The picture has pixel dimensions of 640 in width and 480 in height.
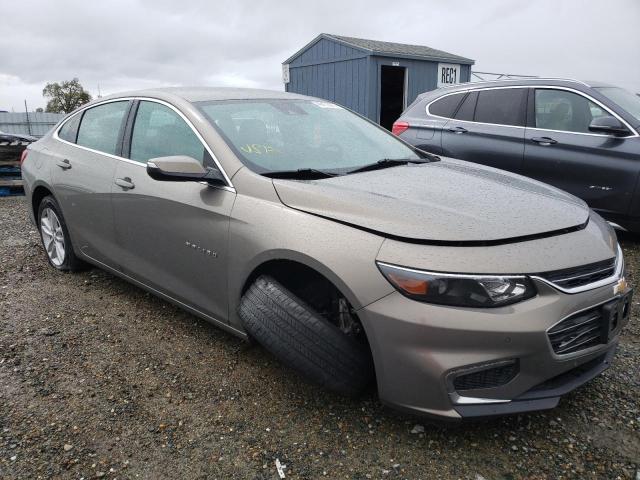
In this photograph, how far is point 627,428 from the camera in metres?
2.21

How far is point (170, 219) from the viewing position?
9.39ft

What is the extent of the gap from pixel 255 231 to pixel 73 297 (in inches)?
82.8

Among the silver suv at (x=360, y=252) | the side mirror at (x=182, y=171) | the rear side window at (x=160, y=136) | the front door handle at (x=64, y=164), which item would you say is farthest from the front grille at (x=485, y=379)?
the front door handle at (x=64, y=164)

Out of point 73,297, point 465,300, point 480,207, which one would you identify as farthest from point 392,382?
point 73,297

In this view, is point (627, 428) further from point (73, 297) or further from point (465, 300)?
point (73, 297)

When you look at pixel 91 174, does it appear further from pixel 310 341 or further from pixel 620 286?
pixel 620 286

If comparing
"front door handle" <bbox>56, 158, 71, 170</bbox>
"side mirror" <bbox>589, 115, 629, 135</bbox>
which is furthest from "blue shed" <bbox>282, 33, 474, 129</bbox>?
"front door handle" <bbox>56, 158, 71, 170</bbox>

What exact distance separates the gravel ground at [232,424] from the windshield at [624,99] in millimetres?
2497

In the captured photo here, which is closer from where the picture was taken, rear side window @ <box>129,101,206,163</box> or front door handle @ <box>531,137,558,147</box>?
rear side window @ <box>129,101,206,163</box>

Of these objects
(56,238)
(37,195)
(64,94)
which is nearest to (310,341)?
(56,238)

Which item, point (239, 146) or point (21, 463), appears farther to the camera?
point (239, 146)

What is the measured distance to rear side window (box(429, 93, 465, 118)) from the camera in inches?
226

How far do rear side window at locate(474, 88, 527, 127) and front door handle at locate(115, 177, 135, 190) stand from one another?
373 centimetres

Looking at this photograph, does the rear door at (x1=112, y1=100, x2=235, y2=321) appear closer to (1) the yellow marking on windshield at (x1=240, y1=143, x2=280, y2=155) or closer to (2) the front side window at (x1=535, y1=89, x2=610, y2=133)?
(1) the yellow marking on windshield at (x1=240, y1=143, x2=280, y2=155)
